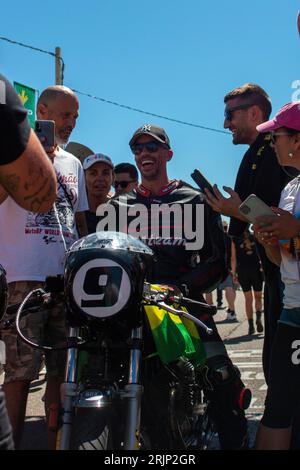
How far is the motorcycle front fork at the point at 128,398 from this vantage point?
193 cm

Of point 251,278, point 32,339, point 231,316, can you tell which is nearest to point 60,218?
point 32,339

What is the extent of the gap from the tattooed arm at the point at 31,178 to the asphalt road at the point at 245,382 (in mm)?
2345

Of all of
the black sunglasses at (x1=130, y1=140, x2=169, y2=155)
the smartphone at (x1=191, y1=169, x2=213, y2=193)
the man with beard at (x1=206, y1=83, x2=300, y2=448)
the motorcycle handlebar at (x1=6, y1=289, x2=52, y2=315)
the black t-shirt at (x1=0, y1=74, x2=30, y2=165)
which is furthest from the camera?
the black sunglasses at (x1=130, y1=140, x2=169, y2=155)

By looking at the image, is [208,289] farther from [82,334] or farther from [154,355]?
[82,334]

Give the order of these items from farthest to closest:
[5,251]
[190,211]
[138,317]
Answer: [190,211], [5,251], [138,317]

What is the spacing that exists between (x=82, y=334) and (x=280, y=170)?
5.90 ft

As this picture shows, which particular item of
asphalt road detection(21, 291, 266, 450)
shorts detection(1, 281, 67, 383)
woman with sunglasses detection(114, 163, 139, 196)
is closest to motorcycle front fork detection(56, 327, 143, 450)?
shorts detection(1, 281, 67, 383)

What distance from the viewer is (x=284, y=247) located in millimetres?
2783

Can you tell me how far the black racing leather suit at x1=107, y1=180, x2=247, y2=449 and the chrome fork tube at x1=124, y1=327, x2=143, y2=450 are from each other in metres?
0.70

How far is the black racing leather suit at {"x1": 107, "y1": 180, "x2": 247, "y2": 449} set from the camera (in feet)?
9.40

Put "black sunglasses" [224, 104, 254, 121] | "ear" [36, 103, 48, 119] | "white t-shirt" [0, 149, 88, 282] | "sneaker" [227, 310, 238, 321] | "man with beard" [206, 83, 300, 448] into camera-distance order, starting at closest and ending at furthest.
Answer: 1. "white t-shirt" [0, 149, 88, 282]
2. "man with beard" [206, 83, 300, 448]
3. "ear" [36, 103, 48, 119]
4. "black sunglasses" [224, 104, 254, 121]
5. "sneaker" [227, 310, 238, 321]

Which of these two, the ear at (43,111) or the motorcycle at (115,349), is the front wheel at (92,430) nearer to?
the motorcycle at (115,349)

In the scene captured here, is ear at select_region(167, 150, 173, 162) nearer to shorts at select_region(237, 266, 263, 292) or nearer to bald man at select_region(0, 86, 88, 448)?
bald man at select_region(0, 86, 88, 448)
